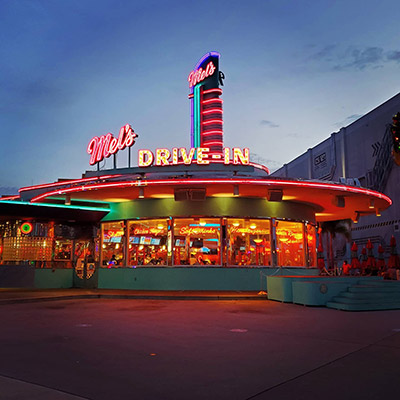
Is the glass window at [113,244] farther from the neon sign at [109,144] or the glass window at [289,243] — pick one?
the glass window at [289,243]

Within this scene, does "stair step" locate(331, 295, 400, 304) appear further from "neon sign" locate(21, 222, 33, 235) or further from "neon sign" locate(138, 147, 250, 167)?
"neon sign" locate(21, 222, 33, 235)

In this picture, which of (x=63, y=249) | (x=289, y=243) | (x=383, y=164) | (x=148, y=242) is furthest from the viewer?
(x=383, y=164)

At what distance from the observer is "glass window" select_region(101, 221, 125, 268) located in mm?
20219

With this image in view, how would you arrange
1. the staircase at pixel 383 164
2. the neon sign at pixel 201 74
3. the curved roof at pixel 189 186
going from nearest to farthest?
the curved roof at pixel 189 186 < the neon sign at pixel 201 74 < the staircase at pixel 383 164

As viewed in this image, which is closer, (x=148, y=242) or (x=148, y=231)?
(x=148, y=242)

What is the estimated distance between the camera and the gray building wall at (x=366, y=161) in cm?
3231

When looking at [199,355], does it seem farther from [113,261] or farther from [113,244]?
[113,244]

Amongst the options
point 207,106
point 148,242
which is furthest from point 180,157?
point 207,106

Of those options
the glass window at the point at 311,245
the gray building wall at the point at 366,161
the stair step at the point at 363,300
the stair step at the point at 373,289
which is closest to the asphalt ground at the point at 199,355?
the stair step at the point at 363,300

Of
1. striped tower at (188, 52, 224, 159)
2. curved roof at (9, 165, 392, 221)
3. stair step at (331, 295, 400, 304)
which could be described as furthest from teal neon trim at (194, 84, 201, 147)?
stair step at (331, 295, 400, 304)

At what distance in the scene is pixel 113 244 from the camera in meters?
20.6

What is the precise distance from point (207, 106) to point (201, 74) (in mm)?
2315

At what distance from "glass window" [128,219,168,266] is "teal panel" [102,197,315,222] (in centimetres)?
47

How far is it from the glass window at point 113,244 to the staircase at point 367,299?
1019 cm
